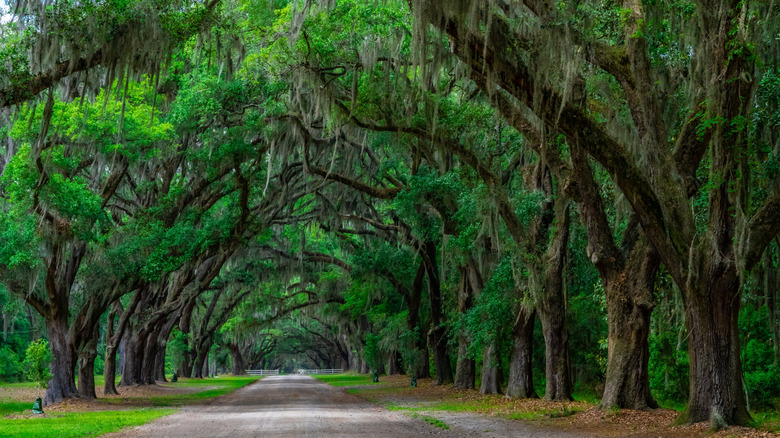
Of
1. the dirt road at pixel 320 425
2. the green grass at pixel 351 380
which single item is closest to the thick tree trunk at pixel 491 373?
the dirt road at pixel 320 425

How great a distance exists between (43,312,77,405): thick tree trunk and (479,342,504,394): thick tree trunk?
11399 millimetres

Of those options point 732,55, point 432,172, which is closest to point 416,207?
point 432,172

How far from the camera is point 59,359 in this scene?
20.0 metres

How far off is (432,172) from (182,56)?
7077mm

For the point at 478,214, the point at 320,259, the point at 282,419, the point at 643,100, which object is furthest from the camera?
the point at 320,259

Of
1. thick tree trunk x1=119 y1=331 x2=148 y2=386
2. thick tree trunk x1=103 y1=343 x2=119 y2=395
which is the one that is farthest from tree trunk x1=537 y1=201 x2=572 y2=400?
thick tree trunk x1=119 y1=331 x2=148 y2=386

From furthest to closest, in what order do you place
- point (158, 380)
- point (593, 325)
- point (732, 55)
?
point (158, 380), point (593, 325), point (732, 55)

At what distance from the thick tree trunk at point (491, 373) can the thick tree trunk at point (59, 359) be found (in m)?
11.4

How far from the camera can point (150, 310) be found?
2825cm

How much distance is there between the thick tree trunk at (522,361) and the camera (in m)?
18.4

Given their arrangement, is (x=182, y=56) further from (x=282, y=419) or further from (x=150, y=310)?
(x=150, y=310)

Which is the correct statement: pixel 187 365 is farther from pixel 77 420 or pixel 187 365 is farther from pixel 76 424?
pixel 76 424

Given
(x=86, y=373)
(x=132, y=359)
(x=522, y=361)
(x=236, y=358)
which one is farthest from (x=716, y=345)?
(x=236, y=358)

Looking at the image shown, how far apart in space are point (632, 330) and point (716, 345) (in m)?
2.45
